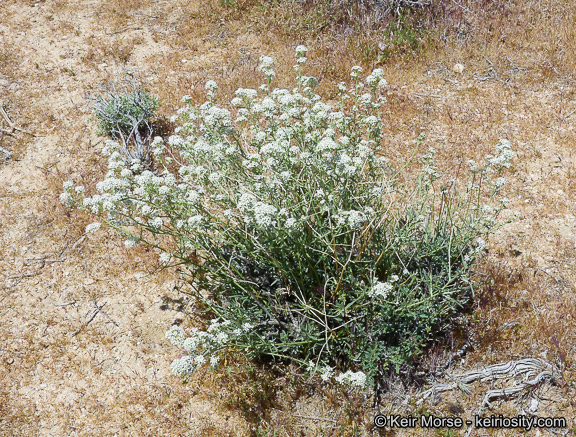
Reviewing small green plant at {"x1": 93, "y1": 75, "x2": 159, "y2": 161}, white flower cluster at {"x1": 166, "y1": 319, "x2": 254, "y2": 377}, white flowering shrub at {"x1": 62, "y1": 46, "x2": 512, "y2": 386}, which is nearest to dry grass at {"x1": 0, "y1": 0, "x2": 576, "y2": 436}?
small green plant at {"x1": 93, "y1": 75, "x2": 159, "y2": 161}

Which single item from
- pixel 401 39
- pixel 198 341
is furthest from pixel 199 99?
pixel 198 341

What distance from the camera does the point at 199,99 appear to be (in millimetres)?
7625

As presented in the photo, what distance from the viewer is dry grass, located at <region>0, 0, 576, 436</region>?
13.5ft

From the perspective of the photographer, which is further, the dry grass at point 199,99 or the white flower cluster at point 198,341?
the dry grass at point 199,99

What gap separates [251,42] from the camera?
8922mm

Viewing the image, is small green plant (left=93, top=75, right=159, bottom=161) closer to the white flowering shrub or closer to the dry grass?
the dry grass

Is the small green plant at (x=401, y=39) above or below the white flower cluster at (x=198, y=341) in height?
above

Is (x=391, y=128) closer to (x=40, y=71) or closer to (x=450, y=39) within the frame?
(x=450, y=39)

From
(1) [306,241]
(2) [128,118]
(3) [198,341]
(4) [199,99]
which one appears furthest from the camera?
(4) [199,99]

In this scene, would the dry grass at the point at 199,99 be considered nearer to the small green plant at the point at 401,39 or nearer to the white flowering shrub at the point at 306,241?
the small green plant at the point at 401,39

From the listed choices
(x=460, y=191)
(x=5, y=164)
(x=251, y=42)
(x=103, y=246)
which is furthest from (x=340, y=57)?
(x=5, y=164)

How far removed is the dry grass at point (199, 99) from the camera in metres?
4.11

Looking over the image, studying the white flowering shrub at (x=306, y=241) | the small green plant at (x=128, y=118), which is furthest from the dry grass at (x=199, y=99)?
the white flowering shrub at (x=306, y=241)

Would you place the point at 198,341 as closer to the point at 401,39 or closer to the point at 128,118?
the point at 128,118
